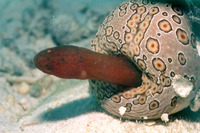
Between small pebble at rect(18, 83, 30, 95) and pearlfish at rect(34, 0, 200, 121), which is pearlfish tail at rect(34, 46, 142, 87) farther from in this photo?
small pebble at rect(18, 83, 30, 95)

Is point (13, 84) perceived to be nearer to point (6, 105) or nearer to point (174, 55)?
point (6, 105)

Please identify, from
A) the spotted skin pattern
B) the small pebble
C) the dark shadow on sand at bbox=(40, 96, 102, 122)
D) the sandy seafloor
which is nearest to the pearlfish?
the spotted skin pattern

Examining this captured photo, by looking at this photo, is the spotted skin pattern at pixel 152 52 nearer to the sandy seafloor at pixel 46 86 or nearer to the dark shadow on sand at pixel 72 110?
the sandy seafloor at pixel 46 86

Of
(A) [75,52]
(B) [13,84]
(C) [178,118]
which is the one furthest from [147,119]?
(B) [13,84]

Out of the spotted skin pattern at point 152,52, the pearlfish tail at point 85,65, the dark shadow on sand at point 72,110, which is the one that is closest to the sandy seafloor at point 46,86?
the dark shadow on sand at point 72,110

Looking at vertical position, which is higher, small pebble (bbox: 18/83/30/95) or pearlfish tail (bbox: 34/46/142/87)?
pearlfish tail (bbox: 34/46/142/87)

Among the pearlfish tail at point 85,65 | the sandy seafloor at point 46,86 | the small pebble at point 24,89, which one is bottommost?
the small pebble at point 24,89
